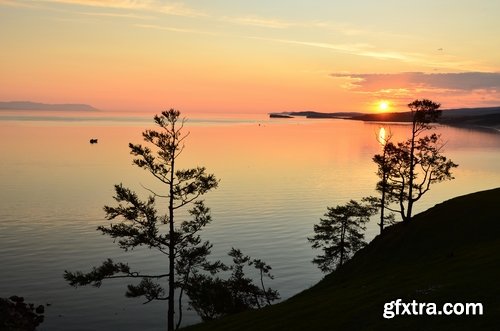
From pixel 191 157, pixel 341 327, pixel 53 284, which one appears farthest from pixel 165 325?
pixel 191 157

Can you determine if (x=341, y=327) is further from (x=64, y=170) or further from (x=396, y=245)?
(x=64, y=170)

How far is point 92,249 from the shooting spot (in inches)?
2790

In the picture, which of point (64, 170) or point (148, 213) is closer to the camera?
point (148, 213)

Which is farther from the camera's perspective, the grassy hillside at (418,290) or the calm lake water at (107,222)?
the calm lake water at (107,222)

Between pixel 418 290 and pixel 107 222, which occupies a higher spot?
pixel 418 290

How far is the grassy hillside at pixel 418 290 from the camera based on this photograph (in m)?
21.7

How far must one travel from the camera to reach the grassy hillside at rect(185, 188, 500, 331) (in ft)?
71.2

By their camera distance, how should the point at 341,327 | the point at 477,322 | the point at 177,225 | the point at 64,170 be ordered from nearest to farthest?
1. the point at 477,322
2. the point at 341,327
3. the point at 177,225
4. the point at 64,170

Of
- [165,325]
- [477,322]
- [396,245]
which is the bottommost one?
[165,325]

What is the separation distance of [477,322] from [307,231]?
218 feet

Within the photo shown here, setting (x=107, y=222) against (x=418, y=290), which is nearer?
(x=418, y=290)

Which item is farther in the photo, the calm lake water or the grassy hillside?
the calm lake water

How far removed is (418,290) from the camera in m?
26.2

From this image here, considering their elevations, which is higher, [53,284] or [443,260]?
[443,260]
